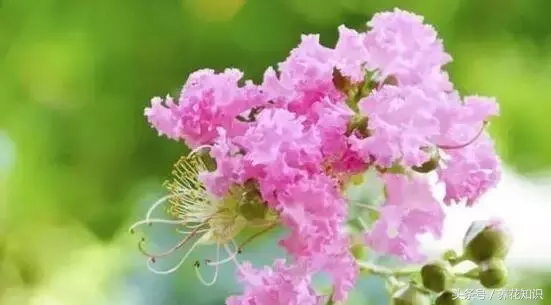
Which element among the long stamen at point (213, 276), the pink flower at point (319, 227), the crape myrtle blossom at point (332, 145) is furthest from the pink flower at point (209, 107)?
the long stamen at point (213, 276)

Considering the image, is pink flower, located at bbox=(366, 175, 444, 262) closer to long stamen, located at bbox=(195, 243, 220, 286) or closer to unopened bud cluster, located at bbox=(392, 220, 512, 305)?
→ unopened bud cluster, located at bbox=(392, 220, 512, 305)

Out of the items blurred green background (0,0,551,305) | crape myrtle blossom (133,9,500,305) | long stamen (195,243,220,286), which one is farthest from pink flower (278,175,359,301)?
blurred green background (0,0,551,305)

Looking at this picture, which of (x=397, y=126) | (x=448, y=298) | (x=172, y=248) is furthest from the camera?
(x=172, y=248)

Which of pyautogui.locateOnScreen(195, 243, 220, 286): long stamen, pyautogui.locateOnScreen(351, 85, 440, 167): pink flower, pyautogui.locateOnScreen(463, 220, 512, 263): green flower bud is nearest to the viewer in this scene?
pyautogui.locateOnScreen(351, 85, 440, 167): pink flower

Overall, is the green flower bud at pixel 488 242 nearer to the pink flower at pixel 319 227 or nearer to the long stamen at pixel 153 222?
the pink flower at pixel 319 227

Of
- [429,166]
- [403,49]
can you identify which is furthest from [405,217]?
[403,49]

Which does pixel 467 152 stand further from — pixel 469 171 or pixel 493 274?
pixel 493 274
